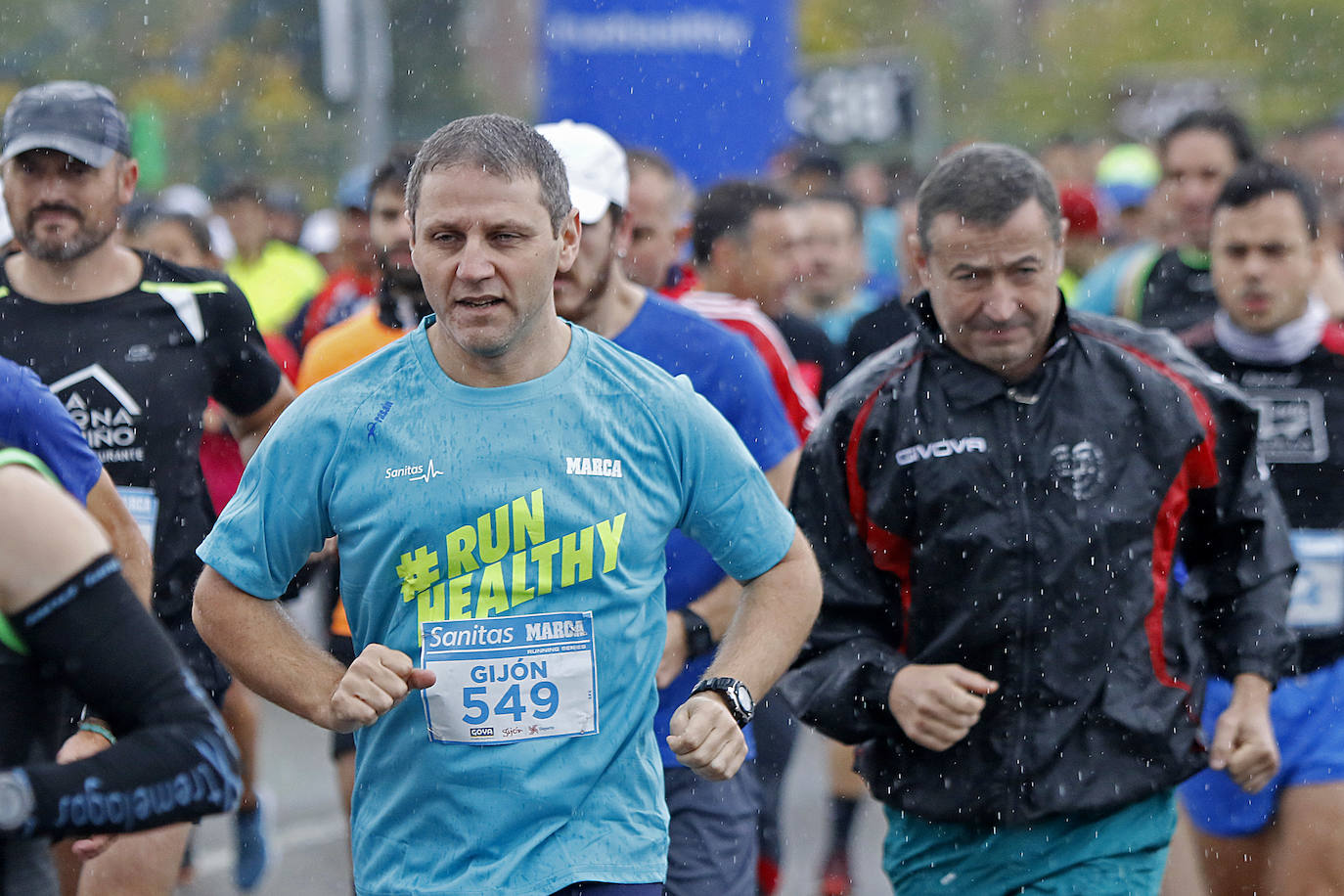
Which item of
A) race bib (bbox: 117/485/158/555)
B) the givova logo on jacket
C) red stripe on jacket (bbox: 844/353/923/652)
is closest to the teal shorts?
red stripe on jacket (bbox: 844/353/923/652)

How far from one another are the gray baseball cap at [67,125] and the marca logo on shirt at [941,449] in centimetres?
245

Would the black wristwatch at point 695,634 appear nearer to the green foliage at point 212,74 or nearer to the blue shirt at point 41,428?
the blue shirt at point 41,428

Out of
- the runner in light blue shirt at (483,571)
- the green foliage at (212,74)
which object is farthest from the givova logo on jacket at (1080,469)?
the green foliage at (212,74)

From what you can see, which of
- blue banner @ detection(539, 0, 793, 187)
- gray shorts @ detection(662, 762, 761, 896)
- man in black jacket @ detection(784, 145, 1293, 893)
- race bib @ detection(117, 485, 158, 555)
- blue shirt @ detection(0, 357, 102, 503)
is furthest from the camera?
blue banner @ detection(539, 0, 793, 187)

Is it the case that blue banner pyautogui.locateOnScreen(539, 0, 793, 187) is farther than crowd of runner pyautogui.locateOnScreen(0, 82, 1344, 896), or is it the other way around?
blue banner pyautogui.locateOnScreen(539, 0, 793, 187)

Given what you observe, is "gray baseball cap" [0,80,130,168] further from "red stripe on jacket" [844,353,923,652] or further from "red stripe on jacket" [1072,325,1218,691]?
"red stripe on jacket" [1072,325,1218,691]

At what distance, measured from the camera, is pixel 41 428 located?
14.1 feet

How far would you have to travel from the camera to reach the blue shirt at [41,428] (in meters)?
4.21

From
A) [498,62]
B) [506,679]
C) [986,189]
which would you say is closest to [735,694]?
[506,679]

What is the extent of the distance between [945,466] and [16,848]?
7.90 feet

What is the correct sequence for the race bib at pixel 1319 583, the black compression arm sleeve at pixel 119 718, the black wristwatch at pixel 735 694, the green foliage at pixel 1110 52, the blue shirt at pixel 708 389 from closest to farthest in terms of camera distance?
the black compression arm sleeve at pixel 119 718 → the black wristwatch at pixel 735 694 → the blue shirt at pixel 708 389 → the race bib at pixel 1319 583 → the green foliage at pixel 1110 52

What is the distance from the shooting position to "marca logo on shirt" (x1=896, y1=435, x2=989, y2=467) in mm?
4594

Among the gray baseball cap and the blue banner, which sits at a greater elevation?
the blue banner

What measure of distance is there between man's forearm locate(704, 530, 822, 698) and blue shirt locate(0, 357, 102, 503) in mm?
1533
